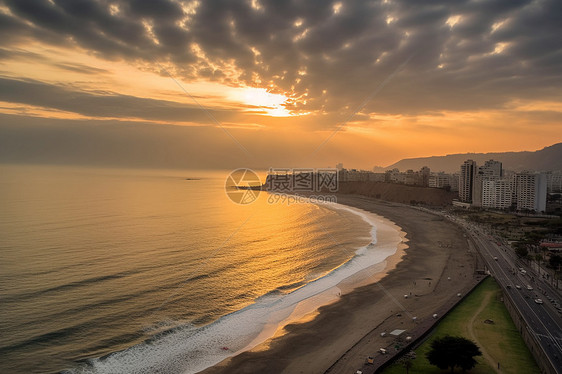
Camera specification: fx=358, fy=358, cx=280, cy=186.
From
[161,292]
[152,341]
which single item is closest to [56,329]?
[152,341]

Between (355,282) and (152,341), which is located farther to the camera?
(355,282)

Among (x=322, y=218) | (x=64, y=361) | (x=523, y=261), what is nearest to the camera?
(x=64, y=361)

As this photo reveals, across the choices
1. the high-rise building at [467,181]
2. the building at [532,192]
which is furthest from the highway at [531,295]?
the high-rise building at [467,181]

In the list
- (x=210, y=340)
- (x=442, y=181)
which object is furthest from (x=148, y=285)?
(x=442, y=181)

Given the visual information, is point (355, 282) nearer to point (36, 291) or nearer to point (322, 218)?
point (36, 291)

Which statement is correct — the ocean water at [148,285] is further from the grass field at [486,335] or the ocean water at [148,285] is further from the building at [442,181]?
the building at [442,181]

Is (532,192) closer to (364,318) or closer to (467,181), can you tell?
(467,181)
